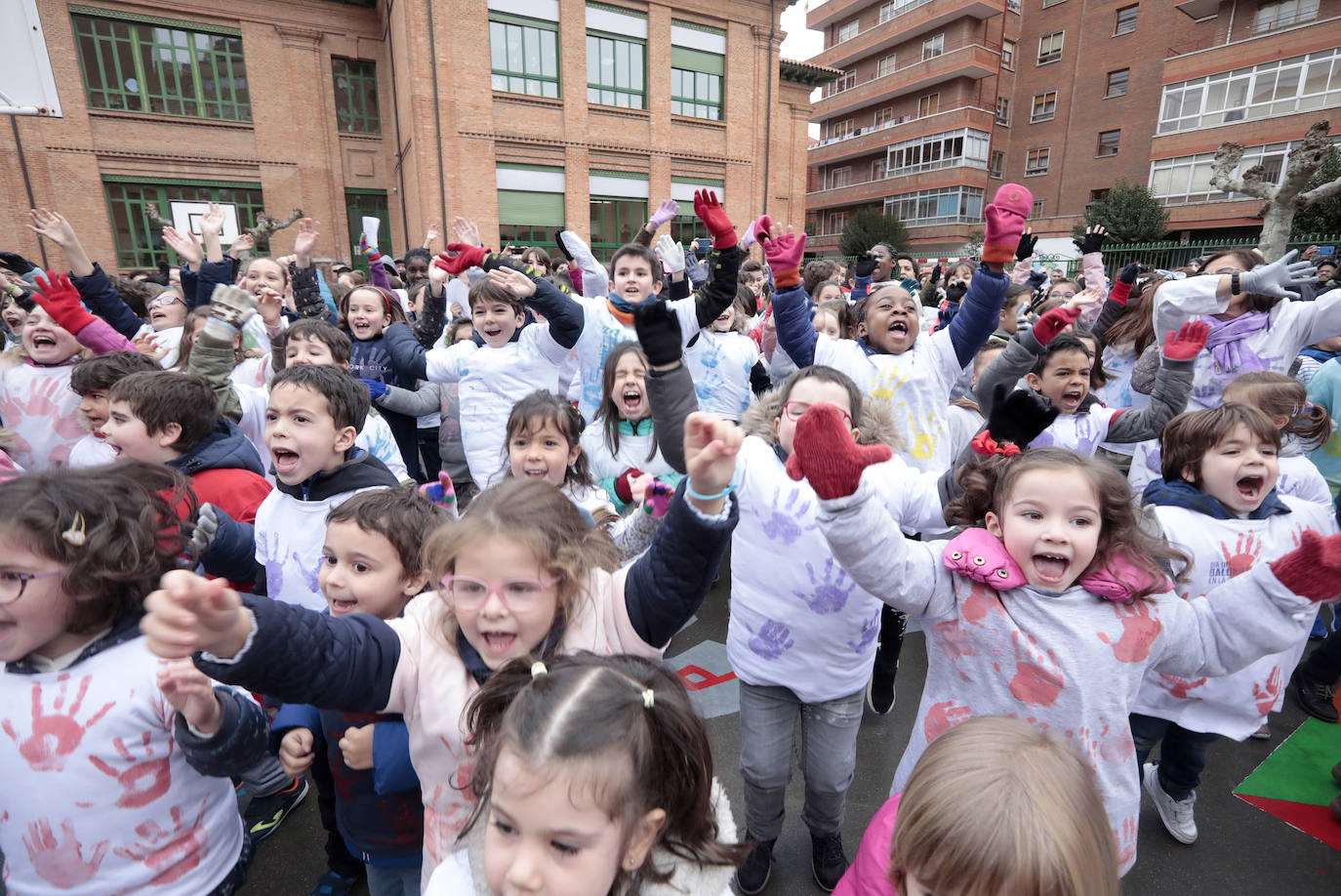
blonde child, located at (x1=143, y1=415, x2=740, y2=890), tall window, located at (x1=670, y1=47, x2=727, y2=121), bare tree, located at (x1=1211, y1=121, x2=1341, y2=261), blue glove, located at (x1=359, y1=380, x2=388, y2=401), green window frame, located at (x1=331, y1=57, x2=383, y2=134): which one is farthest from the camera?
tall window, located at (x1=670, y1=47, x2=727, y2=121)

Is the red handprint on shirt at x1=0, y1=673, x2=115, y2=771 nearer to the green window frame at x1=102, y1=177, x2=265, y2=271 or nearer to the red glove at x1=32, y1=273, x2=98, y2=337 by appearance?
the red glove at x1=32, y1=273, x2=98, y2=337

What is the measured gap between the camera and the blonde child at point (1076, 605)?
5.06 ft

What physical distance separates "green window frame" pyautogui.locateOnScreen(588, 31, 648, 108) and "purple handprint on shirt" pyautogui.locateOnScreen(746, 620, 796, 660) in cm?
1916

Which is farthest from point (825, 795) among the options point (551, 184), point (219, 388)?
point (551, 184)

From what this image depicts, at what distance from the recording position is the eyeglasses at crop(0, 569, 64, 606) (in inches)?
53.2

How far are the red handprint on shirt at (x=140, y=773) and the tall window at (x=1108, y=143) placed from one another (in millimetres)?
34685

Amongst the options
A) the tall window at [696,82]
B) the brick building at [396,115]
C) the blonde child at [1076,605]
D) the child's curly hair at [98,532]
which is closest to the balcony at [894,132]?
the tall window at [696,82]

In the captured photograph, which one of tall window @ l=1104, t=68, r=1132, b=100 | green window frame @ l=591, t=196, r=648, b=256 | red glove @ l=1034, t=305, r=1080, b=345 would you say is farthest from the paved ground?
tall window @ l=1104, t=68, r=1132, b=100

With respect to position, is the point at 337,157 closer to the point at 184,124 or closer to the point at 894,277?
the point at 184,124

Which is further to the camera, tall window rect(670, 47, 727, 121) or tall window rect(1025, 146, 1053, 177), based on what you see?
tall window rect(1025, 146, 1053, 177)

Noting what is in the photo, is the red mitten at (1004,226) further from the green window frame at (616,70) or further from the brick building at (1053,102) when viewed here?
the brick building at (1053,102)

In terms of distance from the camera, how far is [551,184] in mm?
18000

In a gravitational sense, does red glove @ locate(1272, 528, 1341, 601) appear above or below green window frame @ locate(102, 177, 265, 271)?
below

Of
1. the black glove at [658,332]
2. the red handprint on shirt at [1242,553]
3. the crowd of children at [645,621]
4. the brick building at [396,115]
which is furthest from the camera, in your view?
the brick building at [396,115]
